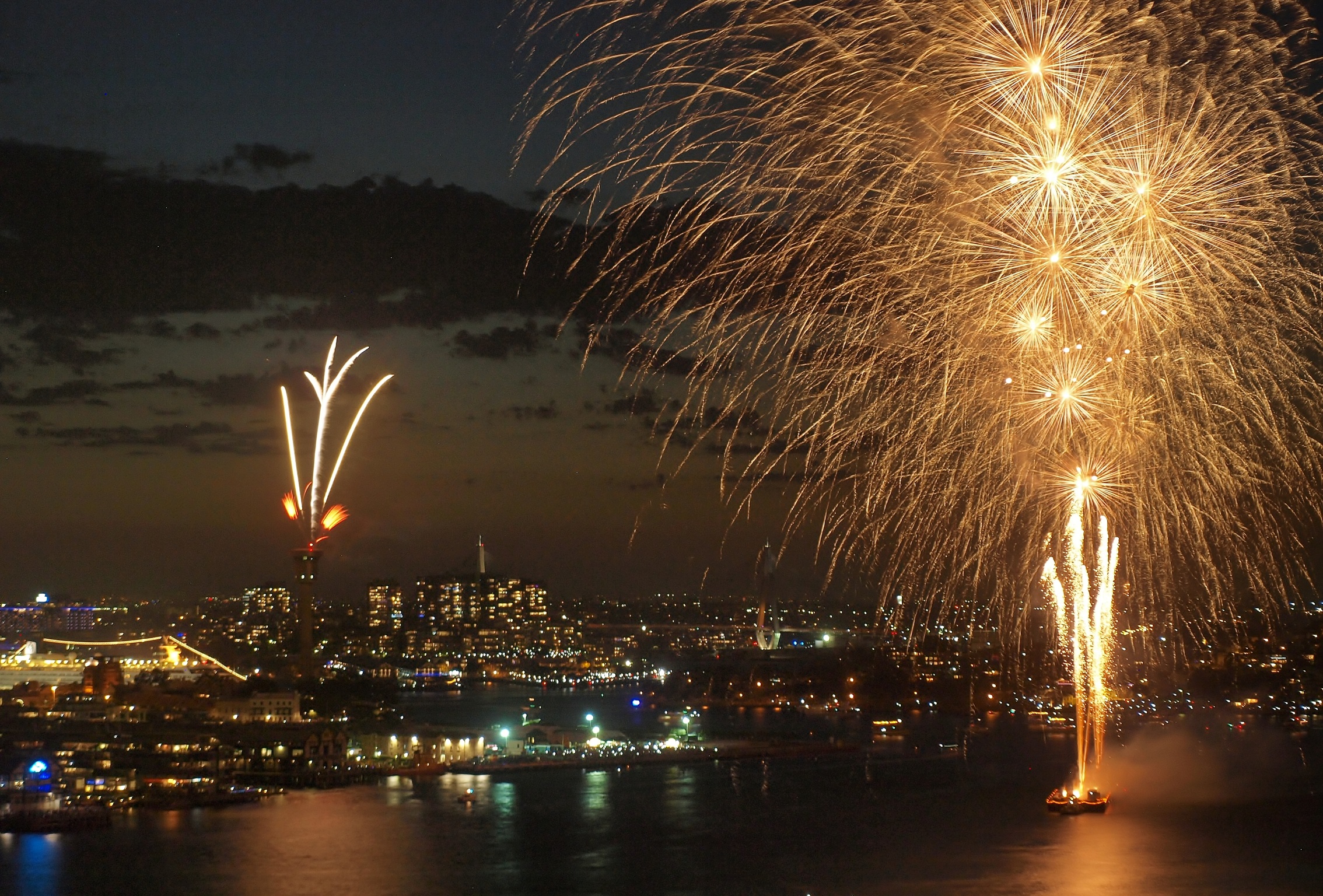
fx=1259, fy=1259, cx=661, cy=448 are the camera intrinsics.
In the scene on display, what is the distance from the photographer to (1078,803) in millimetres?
17250

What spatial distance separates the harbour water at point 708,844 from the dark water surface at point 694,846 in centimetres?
5

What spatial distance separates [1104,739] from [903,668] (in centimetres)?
1979

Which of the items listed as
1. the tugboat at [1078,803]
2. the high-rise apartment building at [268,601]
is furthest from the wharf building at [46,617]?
the tugboat at [1078,803]

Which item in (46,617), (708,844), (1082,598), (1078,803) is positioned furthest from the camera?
(46,617)

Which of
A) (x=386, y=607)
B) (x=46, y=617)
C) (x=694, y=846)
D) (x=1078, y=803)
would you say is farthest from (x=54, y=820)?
(x=386, y=607)

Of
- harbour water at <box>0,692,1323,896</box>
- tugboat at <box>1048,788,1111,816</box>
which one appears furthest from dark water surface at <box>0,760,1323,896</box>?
tugboat at <box>1048,788,1111,816</box>

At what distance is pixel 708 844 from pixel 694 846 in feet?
0.89

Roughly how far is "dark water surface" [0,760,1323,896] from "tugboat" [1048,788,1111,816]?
229 millimetres

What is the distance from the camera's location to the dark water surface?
1310 cm

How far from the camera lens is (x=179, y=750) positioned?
79.7ft

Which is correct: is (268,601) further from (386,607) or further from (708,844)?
(708,844)

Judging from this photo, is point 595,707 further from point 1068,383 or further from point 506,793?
point 1068,383

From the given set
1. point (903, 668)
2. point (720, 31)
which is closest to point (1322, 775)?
point (720, 31)

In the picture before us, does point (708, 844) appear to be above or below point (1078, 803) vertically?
below
